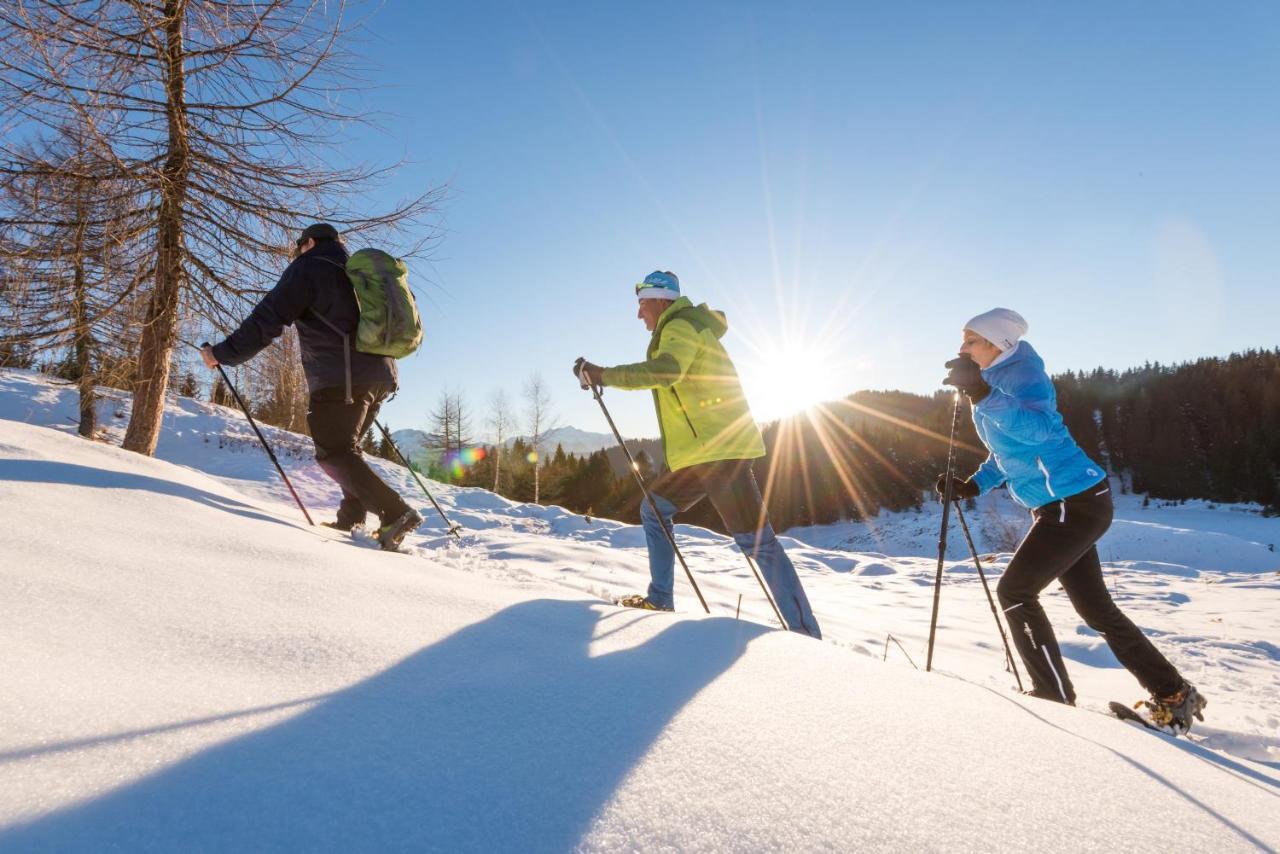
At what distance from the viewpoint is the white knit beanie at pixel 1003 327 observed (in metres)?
2.85

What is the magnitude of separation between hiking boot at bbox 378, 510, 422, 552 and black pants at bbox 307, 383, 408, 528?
47mm

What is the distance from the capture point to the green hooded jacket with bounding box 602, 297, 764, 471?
2986 mm

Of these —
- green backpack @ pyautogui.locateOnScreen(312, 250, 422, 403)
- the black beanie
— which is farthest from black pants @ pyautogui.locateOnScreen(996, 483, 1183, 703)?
the black beanie

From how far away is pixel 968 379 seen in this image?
2803 mm

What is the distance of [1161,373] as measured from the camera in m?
55.6

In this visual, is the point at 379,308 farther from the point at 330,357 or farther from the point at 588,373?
the point at 588,373

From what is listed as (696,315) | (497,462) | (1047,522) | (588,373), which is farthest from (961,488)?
(497,462)

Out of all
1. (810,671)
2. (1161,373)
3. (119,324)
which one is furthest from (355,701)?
(1161,373)

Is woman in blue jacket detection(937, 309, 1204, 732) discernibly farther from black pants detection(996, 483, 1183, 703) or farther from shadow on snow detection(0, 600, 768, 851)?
shadow on snow detection(0, 600, 768, 851)

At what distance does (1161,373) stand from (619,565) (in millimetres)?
71331

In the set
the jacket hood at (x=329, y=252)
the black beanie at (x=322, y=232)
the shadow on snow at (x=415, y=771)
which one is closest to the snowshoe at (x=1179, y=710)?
the shadow on snow at (x=415, y=771)

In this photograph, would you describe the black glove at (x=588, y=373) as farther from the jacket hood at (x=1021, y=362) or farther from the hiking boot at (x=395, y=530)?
the jacket hood at (x=1021, y=362)

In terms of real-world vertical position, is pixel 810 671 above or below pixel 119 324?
below

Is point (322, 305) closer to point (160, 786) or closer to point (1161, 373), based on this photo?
point (160, 786)
